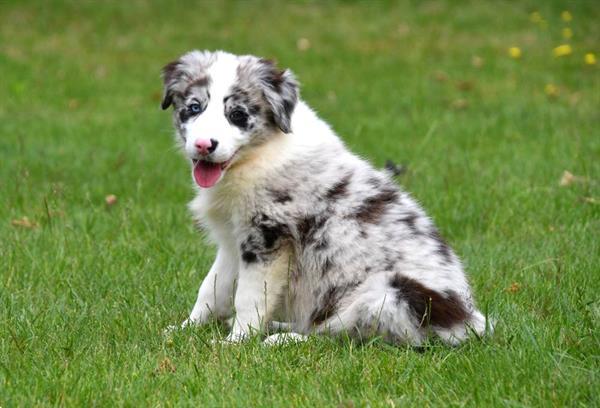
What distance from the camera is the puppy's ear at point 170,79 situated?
227 inches

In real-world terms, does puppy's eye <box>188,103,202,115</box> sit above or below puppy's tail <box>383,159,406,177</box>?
above

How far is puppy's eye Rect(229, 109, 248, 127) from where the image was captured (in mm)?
5496

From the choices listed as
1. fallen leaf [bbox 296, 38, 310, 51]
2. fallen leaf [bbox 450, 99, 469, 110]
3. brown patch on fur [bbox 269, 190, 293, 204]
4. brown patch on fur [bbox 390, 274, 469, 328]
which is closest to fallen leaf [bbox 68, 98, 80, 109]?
fallen leaf [bbox 296, 38, 310, 51]

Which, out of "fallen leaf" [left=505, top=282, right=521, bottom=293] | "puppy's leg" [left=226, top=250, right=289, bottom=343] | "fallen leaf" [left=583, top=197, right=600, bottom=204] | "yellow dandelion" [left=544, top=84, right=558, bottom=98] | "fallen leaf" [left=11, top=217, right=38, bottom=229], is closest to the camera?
"puppy's leg" [left=226, top=250, right=289, bottom=343]

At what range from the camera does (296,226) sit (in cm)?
539

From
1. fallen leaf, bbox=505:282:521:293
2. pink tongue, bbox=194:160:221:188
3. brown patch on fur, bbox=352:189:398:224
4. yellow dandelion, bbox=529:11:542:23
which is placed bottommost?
fallen leaf, bbox=505:282:521:293

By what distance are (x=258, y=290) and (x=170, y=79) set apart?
52.0 inches

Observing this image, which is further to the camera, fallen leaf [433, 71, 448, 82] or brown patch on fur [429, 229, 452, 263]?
fallen leaf [433, 71, 448, 82]

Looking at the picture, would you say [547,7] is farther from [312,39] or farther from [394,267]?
[394,267]

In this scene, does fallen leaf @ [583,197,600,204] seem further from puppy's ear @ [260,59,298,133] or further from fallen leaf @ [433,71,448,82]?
fallen leaf @ [433,71,448,82]

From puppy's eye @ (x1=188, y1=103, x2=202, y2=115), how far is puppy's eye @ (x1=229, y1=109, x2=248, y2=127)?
17 centimetres

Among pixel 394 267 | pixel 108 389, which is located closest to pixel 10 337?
pixel 108 389

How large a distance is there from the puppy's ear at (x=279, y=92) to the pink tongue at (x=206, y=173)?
42 centimetres

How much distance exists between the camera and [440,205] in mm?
8133
